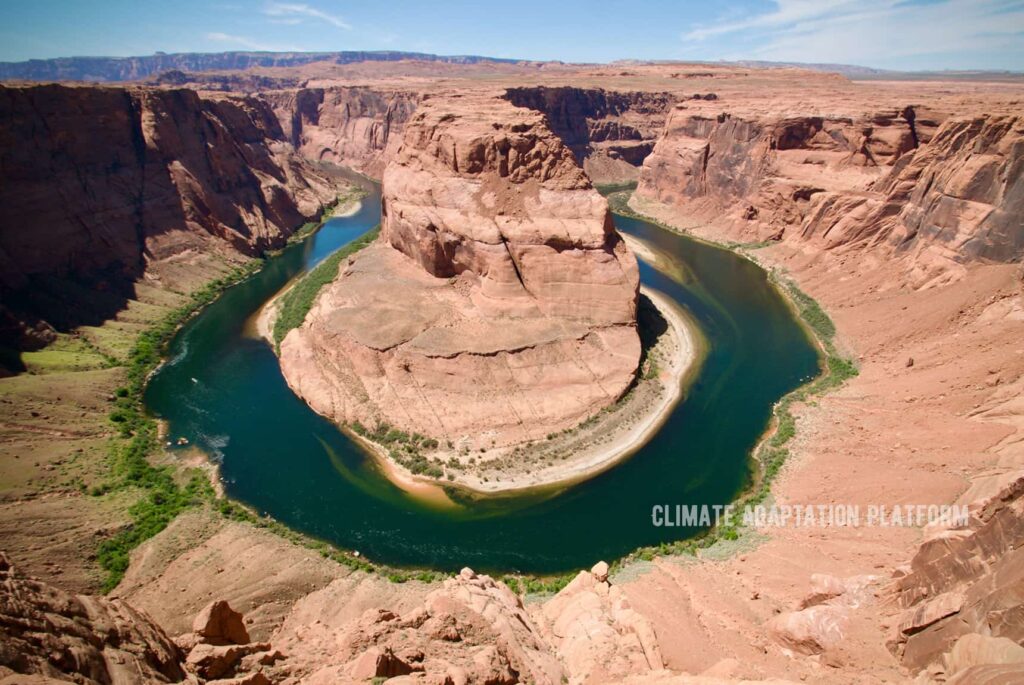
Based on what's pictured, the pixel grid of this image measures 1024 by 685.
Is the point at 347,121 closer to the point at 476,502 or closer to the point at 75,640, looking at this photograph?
the point at 476,502

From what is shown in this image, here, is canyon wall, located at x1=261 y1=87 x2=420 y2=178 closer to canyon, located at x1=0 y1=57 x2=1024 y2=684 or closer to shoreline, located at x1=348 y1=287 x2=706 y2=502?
canyon, located at x1=0 y1=57 x2=1024 y2=684

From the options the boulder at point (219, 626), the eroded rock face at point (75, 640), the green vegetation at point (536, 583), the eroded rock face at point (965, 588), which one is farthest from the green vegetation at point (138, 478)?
the eroded rock face at point (965, 588)

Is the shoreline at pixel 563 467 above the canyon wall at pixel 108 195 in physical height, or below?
below

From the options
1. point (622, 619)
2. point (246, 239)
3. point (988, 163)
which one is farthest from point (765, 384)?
point (246, 239)

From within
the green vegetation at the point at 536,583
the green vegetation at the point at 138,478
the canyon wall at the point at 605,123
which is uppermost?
the canyon wall at the point at 605,123

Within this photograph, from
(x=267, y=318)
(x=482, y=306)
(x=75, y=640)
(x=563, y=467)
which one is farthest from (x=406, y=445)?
(x=267, y=318)

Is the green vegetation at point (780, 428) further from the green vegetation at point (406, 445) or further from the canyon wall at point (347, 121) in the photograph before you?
the canyon wall at point (347, 121)

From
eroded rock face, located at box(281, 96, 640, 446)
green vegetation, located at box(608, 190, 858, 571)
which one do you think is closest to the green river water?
green vegetation, located at box(608, 190, 858, 571)
